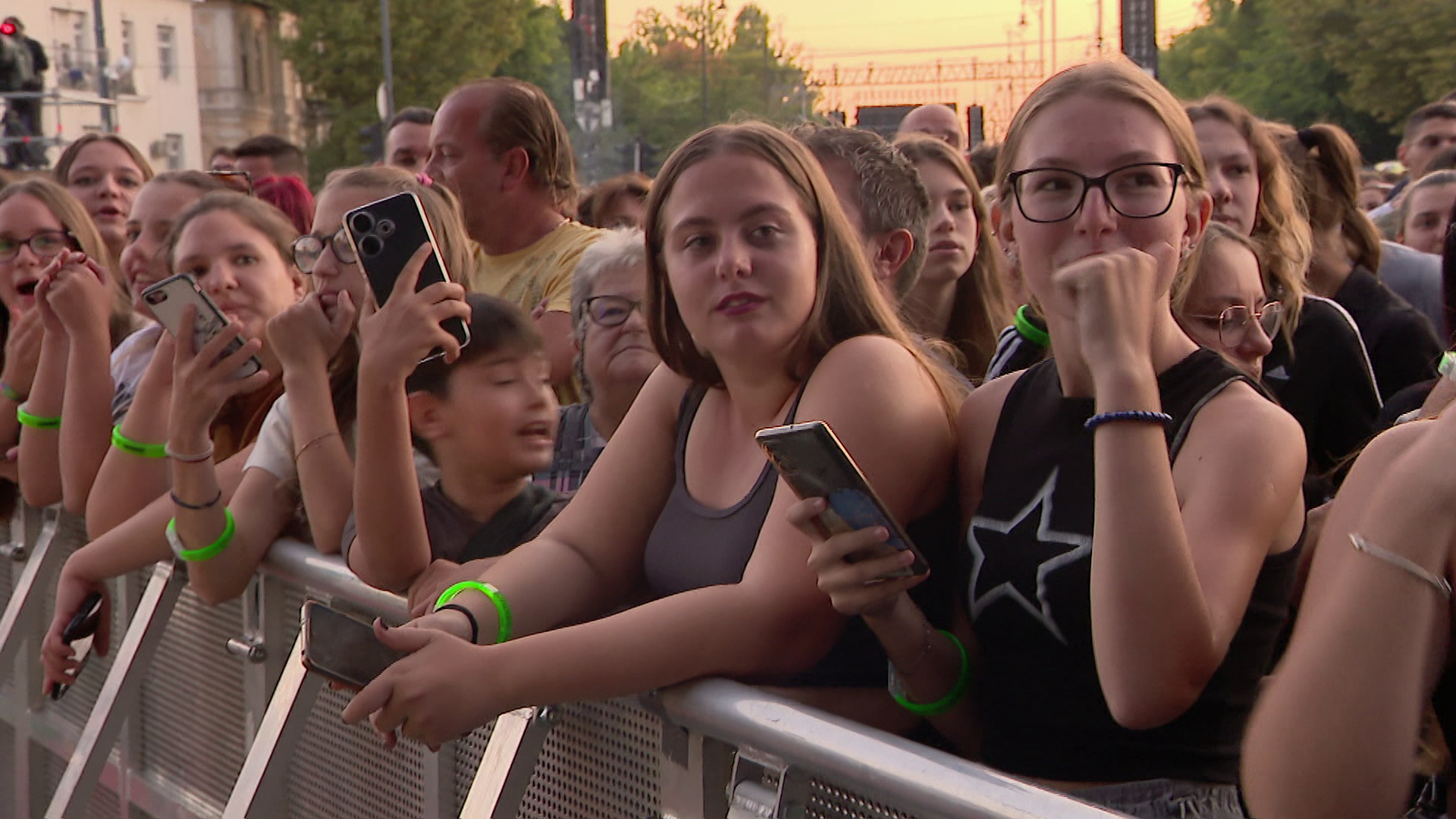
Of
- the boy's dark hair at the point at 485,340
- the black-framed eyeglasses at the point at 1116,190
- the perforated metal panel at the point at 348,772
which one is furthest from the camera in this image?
the boy's dark hair at the point at 485,340

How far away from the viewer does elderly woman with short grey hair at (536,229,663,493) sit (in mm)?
3328

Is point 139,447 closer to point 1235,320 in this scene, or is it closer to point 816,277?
point 816,277

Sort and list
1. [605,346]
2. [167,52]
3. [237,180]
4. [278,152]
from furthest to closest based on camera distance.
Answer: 1. [167,52]
2. [278,152]
3. [237,180]
4. [605,346]

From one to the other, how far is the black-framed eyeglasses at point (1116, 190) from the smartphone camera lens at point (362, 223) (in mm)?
1212

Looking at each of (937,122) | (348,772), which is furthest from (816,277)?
(937,122)

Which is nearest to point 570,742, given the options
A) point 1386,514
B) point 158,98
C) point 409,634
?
point 409,634

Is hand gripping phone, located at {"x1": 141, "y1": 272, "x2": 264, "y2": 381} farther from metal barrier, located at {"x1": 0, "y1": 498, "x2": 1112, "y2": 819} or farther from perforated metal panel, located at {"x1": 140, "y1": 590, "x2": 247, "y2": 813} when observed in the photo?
perforated metal panel, located at {"x1": 140, "y1": 590, "x2": 247, "y2": 813}

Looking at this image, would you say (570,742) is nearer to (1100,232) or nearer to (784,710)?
(784,710)

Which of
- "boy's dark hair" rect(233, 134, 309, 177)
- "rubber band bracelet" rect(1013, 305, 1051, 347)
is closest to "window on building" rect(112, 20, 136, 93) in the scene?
"boy's dark hair" rect(233, 134, 309, 177)

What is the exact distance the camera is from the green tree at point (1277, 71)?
5250 centimetres

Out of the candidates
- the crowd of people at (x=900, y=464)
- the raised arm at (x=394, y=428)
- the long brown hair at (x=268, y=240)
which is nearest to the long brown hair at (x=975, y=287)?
the crowd of people at (x=900, y=464)

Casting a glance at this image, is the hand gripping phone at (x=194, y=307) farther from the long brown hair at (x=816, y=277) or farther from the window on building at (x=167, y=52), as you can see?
the window on building at (x=167, y=52)

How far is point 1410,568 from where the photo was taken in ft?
4.89

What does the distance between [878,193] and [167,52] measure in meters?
58.3
